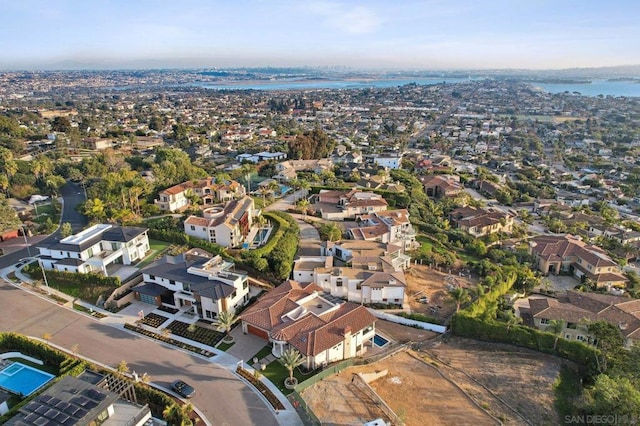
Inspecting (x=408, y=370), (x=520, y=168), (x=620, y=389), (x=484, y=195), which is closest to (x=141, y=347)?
(x=408, y=370)

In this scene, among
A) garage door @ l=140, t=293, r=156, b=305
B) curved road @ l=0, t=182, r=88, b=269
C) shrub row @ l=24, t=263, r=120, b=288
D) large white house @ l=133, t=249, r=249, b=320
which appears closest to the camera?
large white house @ l=133, t=249, r=249, b=320

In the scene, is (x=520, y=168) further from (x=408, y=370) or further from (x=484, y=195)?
(x=408, y=370)

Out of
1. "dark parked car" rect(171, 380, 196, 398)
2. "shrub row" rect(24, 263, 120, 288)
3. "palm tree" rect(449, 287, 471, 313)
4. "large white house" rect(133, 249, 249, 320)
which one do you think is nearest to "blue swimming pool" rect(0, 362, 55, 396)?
"dark parked car" rect(171, 380, 196, 398)

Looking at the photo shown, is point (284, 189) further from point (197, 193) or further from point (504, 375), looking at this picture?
point (504, 375)

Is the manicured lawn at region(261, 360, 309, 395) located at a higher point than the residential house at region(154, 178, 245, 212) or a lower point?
lower

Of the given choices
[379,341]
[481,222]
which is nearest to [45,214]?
[379,341]

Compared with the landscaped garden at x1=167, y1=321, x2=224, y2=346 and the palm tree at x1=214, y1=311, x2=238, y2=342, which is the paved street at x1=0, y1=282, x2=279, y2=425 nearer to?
the landscaped garden at x1=167, y1=321, x2=224, y2=346

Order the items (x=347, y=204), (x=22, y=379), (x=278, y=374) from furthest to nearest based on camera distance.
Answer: (x=347, y=204), (x=278, y=374), (x=22, y=379)
